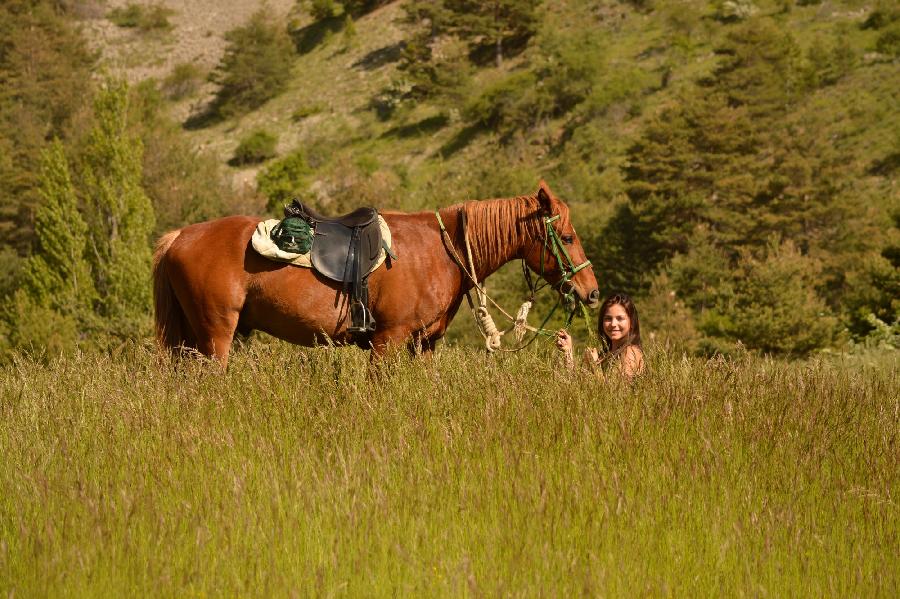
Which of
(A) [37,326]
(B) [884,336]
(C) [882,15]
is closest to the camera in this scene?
(B) [884,336]

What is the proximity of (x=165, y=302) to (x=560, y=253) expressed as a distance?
3.32 meters

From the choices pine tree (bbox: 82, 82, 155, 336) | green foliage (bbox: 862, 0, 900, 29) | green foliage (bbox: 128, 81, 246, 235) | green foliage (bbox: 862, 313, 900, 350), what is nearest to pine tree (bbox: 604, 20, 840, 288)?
green foliage (bbox: 862, 0, 900, 29)

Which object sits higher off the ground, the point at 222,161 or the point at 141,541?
the point at 141,541

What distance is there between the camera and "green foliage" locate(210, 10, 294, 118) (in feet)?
271

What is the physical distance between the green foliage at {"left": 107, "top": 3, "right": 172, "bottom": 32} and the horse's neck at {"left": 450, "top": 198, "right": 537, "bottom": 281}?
4183 inches

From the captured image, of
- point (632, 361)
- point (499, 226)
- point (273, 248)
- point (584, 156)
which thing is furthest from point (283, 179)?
point (632, 361)

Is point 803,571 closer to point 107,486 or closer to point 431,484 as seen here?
point 431,484

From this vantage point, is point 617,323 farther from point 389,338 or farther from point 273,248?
point 273,248

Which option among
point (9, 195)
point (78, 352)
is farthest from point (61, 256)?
point (78, 352)

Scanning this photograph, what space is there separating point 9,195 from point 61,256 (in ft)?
52.3

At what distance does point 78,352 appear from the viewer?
6355mm

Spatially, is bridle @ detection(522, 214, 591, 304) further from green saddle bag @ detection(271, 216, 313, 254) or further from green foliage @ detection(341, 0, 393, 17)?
green foliage @ detection(341, 0, 393, 17)

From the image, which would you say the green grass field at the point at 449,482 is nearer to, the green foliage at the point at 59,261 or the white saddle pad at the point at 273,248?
the white saddle pad at the point at 273,248

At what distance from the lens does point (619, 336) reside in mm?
6586
